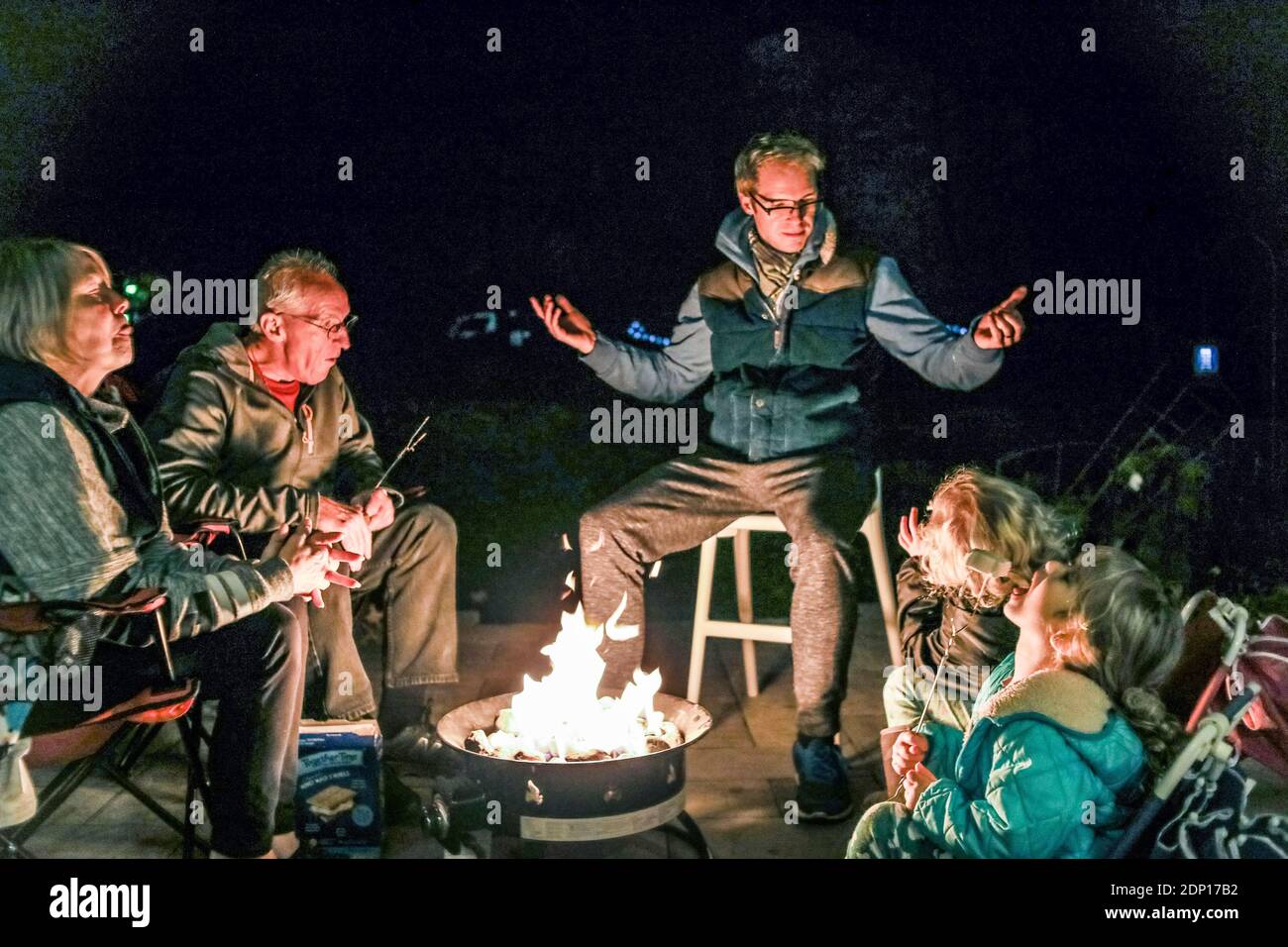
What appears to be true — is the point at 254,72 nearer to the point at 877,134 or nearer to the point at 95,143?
the point at 95,143

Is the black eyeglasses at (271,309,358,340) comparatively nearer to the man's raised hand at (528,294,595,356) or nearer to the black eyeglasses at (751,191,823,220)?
the man's raised hand at (528,294,595,356)

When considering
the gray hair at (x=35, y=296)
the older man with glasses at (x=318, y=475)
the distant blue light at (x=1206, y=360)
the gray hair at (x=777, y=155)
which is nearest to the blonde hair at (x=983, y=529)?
the gray hair at (x=777, y=155)

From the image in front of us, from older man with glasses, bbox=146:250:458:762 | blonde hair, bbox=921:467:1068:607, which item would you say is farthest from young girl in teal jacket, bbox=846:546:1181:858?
older man with glasses, bbox=146:250:458:762

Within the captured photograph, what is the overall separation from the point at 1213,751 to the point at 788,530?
1714 millimetres

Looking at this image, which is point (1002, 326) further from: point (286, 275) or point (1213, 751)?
point (286, 275)

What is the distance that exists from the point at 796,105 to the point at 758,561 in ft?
9.18

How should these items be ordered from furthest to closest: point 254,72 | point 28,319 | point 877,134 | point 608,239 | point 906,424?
point 906,424, point 608,239, point 877,134, point 254,72, point 28,319

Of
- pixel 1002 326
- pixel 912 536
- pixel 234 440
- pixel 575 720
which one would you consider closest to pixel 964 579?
pixel 912 536

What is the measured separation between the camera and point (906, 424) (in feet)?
20.4

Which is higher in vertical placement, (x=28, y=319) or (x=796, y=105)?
(x=796, y=105)

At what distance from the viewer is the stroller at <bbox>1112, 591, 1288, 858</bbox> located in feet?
9.38

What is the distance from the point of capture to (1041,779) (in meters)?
2.82

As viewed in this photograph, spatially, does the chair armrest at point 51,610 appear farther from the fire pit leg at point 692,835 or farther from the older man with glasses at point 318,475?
the fire pit leg at point 692,835

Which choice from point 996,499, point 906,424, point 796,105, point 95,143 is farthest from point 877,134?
point 95,143
